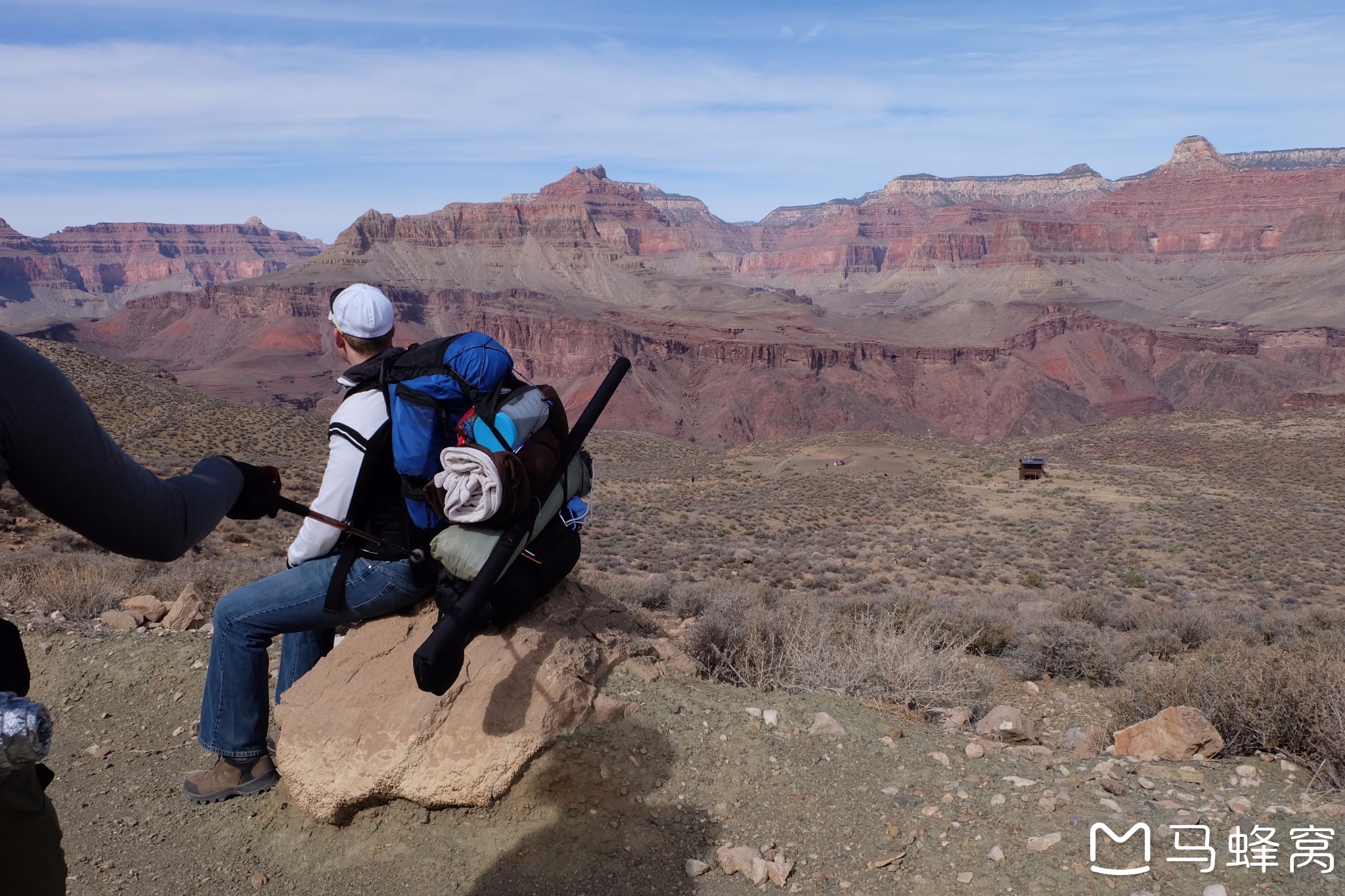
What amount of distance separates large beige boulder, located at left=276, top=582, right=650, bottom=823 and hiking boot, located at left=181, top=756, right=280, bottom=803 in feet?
0.62

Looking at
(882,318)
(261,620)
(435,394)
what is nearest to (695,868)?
(261,620)

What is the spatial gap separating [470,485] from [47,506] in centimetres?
132

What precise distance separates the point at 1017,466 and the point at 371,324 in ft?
105

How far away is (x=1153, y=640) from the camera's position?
8.12 metres

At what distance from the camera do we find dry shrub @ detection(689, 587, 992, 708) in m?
5.06

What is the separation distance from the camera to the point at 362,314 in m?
3.38

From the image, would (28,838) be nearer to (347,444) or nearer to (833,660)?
(347,444)

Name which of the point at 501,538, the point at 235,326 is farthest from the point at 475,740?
the point at 235,326

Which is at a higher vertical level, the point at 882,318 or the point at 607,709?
the point at 607,709

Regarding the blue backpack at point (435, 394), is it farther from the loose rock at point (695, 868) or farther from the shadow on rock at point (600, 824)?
the loose rock at point (695, 868)

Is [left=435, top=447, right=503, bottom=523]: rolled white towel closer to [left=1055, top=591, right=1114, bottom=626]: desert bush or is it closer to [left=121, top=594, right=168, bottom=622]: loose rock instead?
[left=121, top=594, right=168, bottom=622]: loose rock

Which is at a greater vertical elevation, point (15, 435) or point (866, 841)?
point (15, 435)

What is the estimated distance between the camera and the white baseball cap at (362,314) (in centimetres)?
337

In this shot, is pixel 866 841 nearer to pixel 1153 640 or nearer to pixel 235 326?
pixel 1153 640
